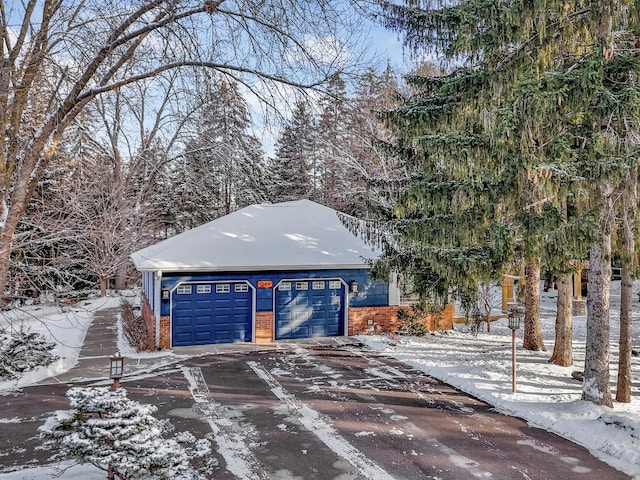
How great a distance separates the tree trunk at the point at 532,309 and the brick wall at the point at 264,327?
7703 millimetres

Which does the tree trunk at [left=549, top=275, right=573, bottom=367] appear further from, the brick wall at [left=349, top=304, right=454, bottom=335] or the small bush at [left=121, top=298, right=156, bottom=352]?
the small bush at [left=121, top=298, right=156, bottom=352]

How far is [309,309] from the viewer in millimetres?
14859

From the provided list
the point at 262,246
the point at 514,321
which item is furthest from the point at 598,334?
the point at 262,246

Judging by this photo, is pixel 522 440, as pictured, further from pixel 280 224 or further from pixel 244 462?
pixel 280 224

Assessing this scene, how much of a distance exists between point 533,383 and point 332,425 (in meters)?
5.13

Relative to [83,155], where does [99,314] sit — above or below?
below

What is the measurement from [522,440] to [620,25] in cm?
701

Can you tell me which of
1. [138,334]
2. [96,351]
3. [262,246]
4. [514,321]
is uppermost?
[262,246]

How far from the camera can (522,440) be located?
23.6ft

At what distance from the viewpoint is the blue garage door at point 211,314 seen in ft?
44.1

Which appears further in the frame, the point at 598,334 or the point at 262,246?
the point at 262,246

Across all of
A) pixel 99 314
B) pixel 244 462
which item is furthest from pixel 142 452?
pixel 99 314

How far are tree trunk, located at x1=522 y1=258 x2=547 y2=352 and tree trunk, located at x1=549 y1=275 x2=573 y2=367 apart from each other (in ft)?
3.34

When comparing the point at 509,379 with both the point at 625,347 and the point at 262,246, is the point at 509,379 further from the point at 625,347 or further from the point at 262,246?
the point at 262,246
